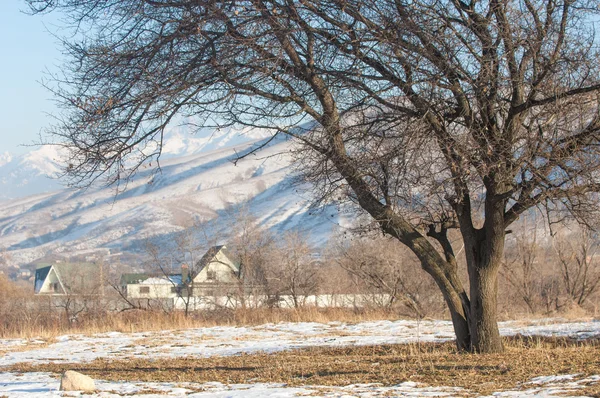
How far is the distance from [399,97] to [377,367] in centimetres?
336

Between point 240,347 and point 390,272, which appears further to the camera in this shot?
point 390,272

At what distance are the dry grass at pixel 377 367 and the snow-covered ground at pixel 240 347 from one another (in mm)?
407

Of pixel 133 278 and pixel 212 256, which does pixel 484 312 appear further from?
pixel 133 278

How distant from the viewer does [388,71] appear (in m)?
9.77

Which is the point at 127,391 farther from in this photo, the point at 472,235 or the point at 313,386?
the point at 472,235

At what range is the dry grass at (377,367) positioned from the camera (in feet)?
26.5

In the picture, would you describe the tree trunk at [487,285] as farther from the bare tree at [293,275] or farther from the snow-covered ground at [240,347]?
the bare tree at [293,275]

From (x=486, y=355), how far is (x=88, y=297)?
1130 inches

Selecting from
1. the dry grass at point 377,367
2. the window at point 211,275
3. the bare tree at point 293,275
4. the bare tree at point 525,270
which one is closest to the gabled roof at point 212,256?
the window at point 211,275

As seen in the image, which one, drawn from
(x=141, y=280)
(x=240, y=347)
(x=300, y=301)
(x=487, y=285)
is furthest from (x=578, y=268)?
(x=141, y=280)

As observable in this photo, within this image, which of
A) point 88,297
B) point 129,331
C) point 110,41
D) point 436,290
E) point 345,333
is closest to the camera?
point 110,41

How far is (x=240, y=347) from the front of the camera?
14047 mm

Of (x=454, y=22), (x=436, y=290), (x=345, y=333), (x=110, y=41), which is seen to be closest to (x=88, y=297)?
(x=436, y=290)

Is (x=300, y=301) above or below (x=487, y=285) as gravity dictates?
above
